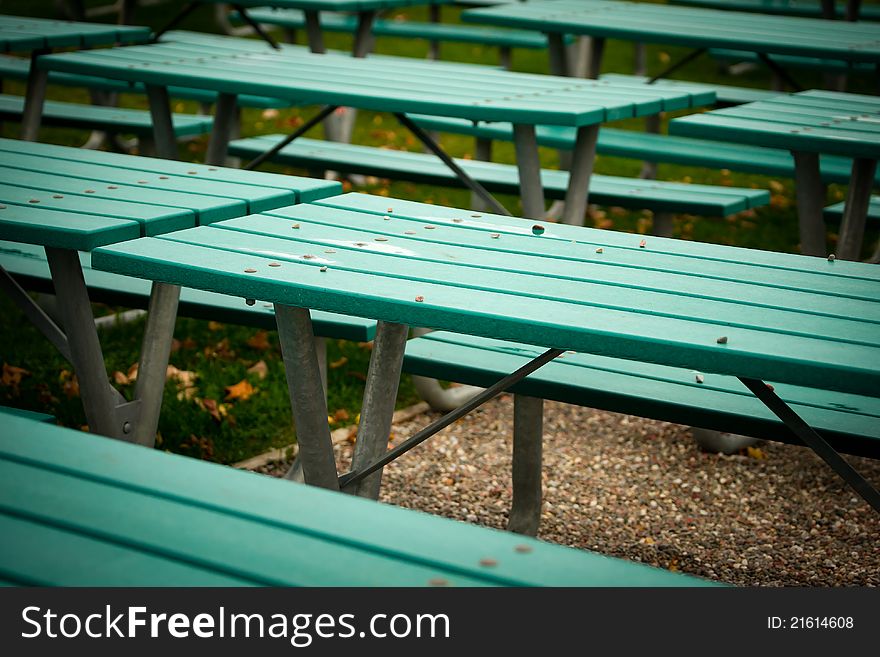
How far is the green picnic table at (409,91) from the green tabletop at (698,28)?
0.63 meters

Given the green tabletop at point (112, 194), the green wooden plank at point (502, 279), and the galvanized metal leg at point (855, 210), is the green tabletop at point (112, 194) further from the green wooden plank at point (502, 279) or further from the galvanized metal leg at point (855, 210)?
the galvanized metal leg at point (855, 210)

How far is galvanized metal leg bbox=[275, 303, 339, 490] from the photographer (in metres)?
2.04

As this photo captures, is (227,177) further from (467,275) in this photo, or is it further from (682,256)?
(682,256)

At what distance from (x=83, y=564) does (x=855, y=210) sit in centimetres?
269

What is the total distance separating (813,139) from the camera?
10.2 ft

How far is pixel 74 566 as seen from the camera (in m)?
1.22

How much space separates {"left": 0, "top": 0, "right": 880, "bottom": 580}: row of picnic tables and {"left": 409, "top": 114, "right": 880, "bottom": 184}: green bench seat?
1224 millimetres

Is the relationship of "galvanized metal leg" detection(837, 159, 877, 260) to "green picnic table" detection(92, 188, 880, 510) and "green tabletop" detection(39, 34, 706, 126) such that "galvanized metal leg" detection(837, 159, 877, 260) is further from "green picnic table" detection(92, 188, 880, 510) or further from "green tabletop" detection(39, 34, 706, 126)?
"green picnic table" detection(92, 188, 880, 510)

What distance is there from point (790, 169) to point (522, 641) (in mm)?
3737

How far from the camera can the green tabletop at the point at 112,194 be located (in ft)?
7.07

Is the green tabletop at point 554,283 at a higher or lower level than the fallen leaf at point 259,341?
lower

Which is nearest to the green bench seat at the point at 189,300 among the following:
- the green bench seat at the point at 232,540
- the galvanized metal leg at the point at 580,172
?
the galvanized metal leg at the point at 580,172

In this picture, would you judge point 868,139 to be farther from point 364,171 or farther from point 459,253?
point 364,171

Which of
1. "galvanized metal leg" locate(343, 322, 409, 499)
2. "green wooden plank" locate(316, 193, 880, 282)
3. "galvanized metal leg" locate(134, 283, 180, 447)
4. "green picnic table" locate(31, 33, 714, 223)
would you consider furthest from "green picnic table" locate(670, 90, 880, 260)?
"galvanized metal leg" locate(134, 283, 180, 447)
